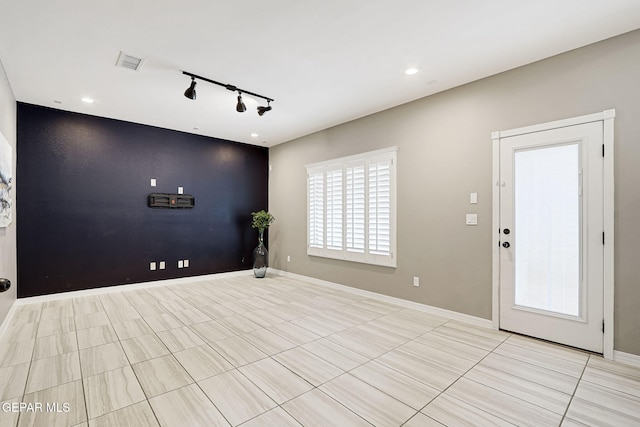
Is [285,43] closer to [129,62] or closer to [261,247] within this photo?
[129,62]

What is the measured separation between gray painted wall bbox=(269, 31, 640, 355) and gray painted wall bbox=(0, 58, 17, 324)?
4.20 m

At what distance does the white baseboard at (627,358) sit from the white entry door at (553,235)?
0.36ft

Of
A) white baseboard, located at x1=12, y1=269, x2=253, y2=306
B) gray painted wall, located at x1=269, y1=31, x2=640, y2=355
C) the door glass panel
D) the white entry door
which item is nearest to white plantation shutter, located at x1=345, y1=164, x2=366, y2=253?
gray painted wall, located at x1=269, y1=31, x2=640, y2=355

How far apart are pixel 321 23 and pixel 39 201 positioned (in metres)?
4.73

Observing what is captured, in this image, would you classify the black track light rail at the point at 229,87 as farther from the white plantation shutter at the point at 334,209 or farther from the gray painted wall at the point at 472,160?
the white plantation shutter at the point at 334,209

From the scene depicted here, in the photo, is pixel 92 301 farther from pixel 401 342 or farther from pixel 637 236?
pixel 637 236

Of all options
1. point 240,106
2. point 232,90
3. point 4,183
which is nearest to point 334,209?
point 240,106

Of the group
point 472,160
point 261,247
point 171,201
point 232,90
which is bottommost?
point 261,247

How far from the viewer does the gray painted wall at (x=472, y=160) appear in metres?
2.56

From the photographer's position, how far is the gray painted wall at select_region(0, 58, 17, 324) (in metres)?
3.10

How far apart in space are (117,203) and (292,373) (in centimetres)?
435

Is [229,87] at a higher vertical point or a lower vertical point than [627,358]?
higher

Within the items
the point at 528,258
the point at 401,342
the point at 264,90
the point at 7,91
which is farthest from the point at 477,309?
the point at 7,91

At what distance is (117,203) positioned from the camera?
16.2 ft
